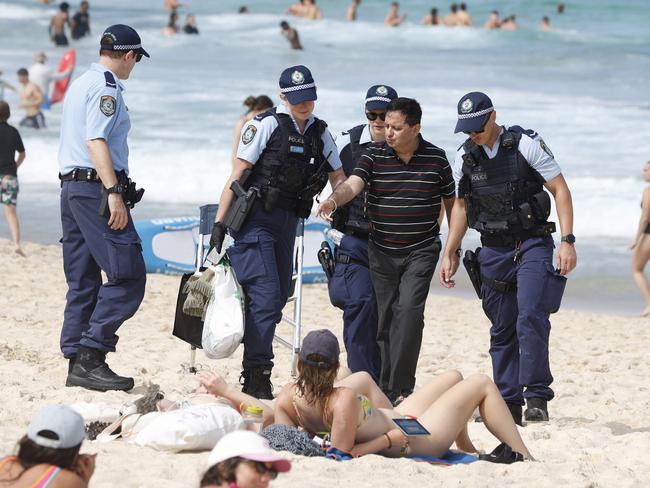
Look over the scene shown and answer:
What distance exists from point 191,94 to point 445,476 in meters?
20.9

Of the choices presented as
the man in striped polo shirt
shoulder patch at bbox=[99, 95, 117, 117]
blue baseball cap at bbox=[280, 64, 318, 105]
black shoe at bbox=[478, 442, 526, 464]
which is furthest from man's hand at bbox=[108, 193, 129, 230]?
black shoe at bbox=[478, 442, 526, 464]

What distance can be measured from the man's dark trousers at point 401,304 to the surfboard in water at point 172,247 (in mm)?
4347

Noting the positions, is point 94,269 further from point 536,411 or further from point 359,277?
point 536,411

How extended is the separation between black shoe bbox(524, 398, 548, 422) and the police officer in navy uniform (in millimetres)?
1278

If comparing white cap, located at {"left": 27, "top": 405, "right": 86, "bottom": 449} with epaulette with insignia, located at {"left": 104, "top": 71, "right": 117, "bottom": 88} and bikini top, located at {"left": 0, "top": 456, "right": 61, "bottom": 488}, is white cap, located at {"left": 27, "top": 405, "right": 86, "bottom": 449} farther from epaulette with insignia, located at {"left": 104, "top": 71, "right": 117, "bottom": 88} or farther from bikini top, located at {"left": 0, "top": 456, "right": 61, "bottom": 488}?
epaulette with insignia, located at {"left": 104, "top": 71, "right": 117, "bottom": 88}

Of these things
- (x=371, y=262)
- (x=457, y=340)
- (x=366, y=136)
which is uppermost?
(x=366, y=136)

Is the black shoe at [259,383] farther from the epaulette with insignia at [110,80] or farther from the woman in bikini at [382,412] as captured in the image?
the epaulette with insignia at [110,80]

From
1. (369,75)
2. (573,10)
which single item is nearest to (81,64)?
(369,75)

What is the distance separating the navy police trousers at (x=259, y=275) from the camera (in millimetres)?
6180

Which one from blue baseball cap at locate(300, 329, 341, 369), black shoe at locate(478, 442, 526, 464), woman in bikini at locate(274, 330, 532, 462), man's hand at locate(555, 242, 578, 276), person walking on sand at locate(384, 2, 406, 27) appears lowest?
black shoe at locate(478, 442, 526, 464)

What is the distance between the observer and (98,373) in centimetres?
621

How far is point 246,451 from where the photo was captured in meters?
3.47

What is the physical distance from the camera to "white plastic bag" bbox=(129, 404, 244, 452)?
4984mm

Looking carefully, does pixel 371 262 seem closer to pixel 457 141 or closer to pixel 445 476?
pixel 445 476
